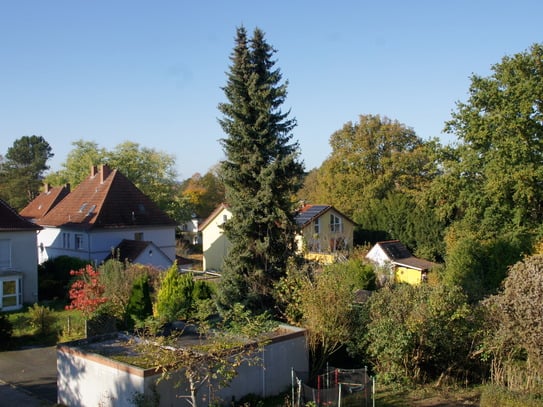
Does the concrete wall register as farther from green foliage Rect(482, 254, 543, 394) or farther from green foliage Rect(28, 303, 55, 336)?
green foliage Rect(28, 303, 55, 336)

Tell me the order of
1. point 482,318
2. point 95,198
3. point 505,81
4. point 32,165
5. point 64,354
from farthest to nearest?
point 32,165 → point 95,198 → point 505,81 → point 482,318 → point 64,354

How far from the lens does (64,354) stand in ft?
46.5

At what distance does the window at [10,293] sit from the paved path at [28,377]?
30.0ft

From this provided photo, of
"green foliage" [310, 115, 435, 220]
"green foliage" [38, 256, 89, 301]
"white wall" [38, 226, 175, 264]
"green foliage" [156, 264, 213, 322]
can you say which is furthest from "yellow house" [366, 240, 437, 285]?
"green foliage" [38, 256, 89, 301]

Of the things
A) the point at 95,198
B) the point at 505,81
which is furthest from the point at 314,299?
the point at 95,198

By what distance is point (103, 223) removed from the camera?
35.8 metres

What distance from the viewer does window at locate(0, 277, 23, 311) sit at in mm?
27859

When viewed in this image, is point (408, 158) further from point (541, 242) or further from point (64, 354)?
point (64, 354)

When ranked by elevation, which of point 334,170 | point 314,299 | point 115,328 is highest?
point 334,170

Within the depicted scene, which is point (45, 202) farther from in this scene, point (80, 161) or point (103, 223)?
point (103, 223)

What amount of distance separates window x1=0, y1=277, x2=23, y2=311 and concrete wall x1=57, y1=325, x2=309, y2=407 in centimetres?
1539

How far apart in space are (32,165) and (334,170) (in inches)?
1985

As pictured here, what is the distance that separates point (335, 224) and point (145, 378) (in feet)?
112

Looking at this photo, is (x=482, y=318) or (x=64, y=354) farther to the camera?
(x=482, y=318)
